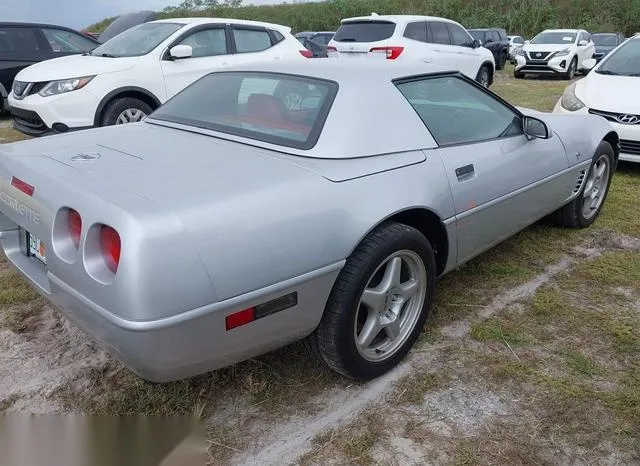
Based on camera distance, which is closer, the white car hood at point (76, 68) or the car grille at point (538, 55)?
the white car hood at point (76, 68)

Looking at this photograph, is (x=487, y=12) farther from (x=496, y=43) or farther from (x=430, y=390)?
(x=430, y=390)

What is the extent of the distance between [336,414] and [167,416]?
2.27ft

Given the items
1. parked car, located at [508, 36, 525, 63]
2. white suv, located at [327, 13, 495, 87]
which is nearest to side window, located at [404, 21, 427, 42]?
white suv, located at [327, 13, 495, 87]

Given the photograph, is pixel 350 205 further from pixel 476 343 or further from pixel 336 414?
pixel 476 343

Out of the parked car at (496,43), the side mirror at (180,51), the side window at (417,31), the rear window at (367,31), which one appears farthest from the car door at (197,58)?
the parked car at (496,43)

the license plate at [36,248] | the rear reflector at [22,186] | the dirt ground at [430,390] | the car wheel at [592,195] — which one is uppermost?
the rear reflector at [22,186]

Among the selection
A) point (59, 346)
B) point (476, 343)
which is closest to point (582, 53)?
point (476, 343)

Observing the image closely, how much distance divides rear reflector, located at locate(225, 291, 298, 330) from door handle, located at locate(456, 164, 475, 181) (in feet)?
3.93

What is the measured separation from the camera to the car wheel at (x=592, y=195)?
427 centimetres

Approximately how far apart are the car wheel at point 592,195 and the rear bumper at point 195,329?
275cm

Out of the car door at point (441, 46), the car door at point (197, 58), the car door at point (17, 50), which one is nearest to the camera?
the car door at point (197, 58)

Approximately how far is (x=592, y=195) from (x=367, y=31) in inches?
279

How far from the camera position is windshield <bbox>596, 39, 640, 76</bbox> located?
6.40 meters

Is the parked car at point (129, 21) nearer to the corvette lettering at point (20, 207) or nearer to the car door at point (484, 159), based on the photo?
the car door at point (484, 159)
